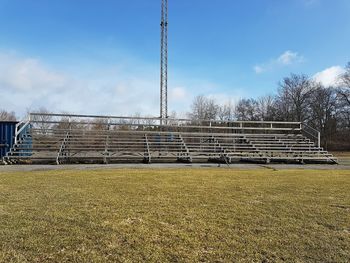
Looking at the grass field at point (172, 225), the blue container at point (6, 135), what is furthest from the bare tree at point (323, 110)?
the grass field at point (172, 225)

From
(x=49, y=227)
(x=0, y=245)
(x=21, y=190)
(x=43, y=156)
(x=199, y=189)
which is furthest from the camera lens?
(x=43, y=156)

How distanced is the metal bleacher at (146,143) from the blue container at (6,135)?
1.19 ft

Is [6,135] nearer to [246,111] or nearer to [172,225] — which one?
[172,225]

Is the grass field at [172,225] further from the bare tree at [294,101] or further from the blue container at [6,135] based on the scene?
the bare tree at [294,101]

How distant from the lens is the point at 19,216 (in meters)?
5.43

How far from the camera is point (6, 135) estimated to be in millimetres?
19875

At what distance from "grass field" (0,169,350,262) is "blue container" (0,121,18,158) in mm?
12900

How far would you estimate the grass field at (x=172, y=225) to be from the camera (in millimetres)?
3822

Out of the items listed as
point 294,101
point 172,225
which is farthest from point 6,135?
point 294,101

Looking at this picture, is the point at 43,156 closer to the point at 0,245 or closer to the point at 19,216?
the point at 19,216

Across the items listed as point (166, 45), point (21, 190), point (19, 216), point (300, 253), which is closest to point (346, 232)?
point (300, 253)

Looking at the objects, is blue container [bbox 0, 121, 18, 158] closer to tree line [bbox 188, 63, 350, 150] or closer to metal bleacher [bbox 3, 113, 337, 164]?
metal bleacher [bbox 3, 113, 337, 164]

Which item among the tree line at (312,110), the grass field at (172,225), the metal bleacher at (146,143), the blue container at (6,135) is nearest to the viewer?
the grass field at (172,225)

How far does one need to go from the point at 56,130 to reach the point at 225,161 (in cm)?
1184
